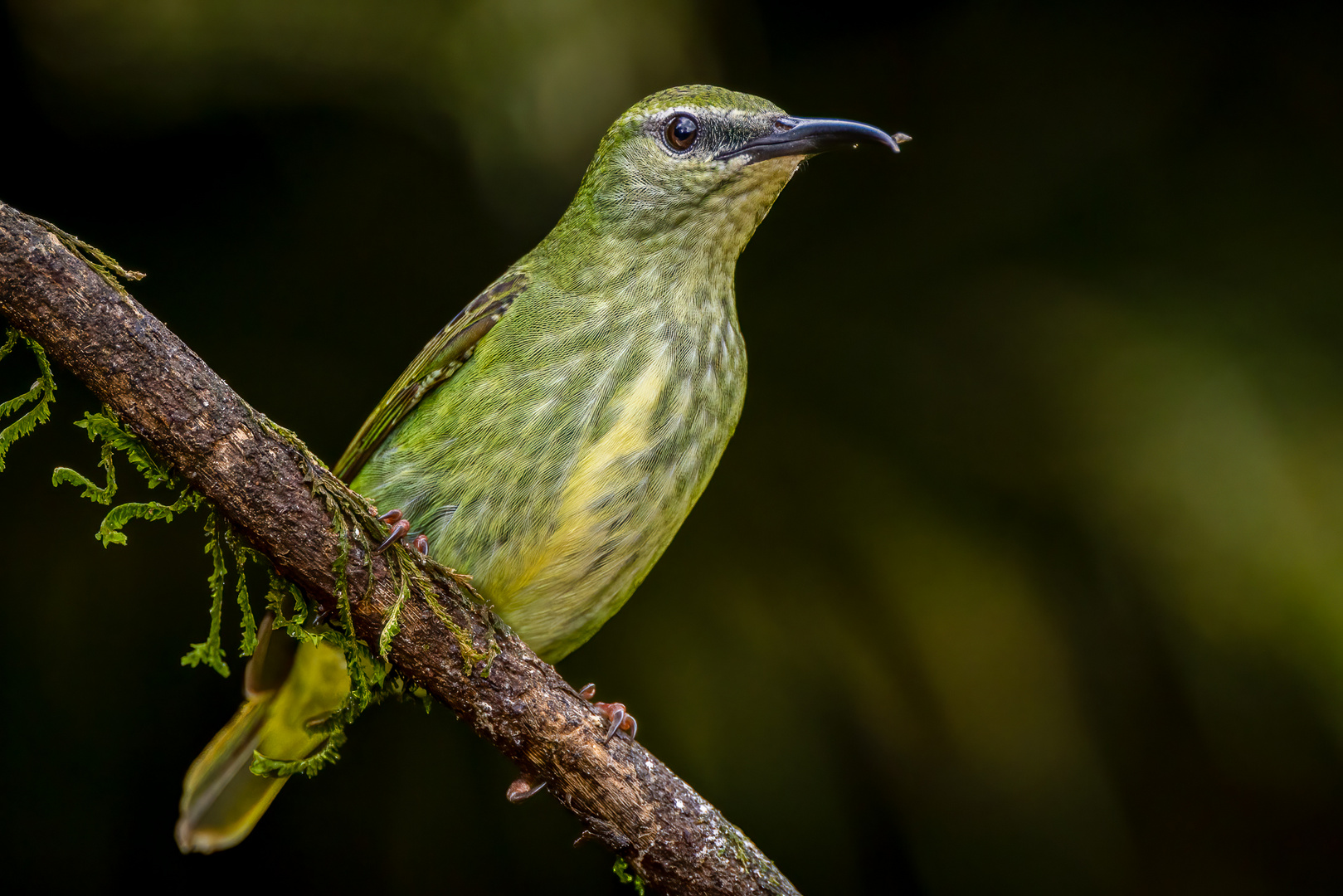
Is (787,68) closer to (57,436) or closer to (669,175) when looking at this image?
(669,175)

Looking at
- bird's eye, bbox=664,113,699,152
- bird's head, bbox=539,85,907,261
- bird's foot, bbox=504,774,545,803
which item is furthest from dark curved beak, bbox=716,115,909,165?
bird's foot, bbox=504,774,545,803

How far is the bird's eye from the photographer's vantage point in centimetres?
321

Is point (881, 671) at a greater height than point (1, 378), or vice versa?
point (881, 671)

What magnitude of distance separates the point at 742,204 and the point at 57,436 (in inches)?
109

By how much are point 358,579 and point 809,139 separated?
66.0 inches

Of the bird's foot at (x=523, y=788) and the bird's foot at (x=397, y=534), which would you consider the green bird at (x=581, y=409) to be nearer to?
the bird's foot at (x=397, y=534)

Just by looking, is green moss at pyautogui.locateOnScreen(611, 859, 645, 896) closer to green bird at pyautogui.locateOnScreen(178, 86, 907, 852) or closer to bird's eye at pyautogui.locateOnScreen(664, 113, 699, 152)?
green bird at pyautogui.locateOnScreen(178, 86, 907, 852)

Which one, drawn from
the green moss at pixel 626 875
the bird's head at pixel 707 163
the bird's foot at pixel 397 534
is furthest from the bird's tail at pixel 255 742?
the bird's head at pixel 707 163

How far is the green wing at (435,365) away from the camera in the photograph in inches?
126

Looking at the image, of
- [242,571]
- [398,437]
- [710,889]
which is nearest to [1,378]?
[398,437]

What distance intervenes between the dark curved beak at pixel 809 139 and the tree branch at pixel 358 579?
1471mm

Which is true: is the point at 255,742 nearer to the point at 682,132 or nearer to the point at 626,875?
the point at 626,875

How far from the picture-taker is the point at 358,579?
2.34 metres

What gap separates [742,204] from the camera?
318cm
